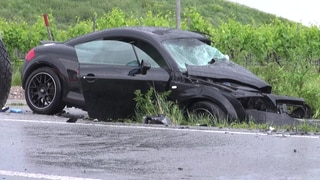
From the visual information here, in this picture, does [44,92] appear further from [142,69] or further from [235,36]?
[235,36]

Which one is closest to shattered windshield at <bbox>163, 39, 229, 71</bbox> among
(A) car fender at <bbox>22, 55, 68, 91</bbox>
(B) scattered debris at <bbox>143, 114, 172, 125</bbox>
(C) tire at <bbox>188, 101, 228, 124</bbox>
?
(C) tire at <bbox>188, 101, 228, 124</bbox>

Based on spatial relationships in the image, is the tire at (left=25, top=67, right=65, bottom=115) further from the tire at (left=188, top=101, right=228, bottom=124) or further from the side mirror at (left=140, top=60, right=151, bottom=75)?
the tire at (left=188, top=101, right=228, bottom=124)

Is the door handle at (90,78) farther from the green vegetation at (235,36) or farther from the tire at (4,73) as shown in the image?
the green vegetation at (235,36)

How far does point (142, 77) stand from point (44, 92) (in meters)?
1.81

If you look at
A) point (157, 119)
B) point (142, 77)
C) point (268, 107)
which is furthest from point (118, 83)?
point (268, 107)

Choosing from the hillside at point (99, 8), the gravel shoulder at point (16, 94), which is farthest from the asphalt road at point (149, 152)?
the hillside at point (99, 8)

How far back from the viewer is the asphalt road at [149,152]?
6.29 metres

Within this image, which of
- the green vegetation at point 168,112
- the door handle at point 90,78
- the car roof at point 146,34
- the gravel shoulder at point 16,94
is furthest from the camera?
the gravel shoulder at point 16,94

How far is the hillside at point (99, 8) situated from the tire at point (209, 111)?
40.7m

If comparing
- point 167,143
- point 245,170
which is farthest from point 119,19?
point 245,170

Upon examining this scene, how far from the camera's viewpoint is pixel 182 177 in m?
6.10

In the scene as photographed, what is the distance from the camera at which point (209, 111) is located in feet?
31.1

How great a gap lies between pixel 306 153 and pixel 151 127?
2.59 m

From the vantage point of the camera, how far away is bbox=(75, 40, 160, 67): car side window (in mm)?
10328
